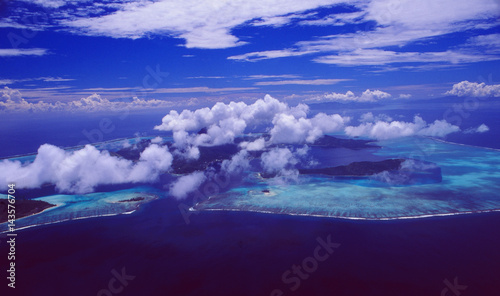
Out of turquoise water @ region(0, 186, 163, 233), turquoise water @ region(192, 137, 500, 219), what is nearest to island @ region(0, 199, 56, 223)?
turquoise water @ region(0, 186, 163, 233)

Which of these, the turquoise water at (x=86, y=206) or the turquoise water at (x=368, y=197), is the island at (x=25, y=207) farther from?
the turquoise water at (x=368, y=197)

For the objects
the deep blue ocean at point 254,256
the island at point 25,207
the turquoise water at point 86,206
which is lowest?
the deep blue ocean at point 254,256

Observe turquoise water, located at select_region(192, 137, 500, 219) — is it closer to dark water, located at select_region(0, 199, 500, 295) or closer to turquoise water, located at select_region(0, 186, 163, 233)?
dark water, located at select_region(0, 199, 500, 295)

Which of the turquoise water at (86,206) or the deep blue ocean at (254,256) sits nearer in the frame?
the deep blue ocean at (254,256)

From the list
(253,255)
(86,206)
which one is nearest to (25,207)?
(86,206)

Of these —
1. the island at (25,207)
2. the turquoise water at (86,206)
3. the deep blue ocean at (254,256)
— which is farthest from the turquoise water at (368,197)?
the island at (25,207)

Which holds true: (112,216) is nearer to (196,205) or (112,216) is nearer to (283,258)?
(196,205)
